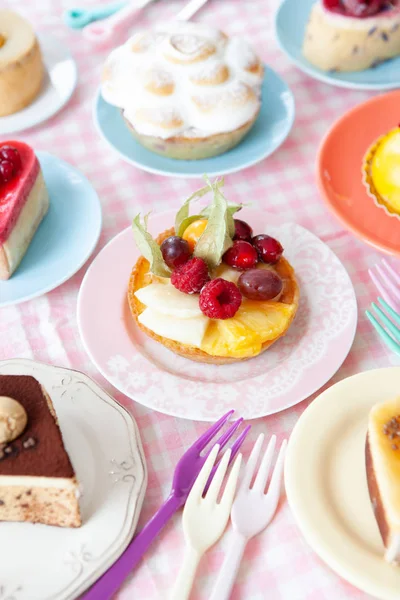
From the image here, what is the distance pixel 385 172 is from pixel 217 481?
0.91m

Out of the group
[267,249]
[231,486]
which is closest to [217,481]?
[231,486]

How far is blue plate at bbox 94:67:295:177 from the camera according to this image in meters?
1.69

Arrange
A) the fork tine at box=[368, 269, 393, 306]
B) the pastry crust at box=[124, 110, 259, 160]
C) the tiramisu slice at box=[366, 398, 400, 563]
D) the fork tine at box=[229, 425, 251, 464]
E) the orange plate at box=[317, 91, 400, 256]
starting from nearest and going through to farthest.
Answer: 1. the tiramisu slice at box=[366, 398, 400, 563]
2. the fork tine at box=[229, 425, 251, 464]
3. the fork tine at box=[368, 269, 393, 306]
4. the orange plate at box=[317, 91, 400, 256]
5. the pastry crust at box=[124, 110, 259, 160]

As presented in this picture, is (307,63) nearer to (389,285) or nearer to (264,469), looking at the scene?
(389,285)

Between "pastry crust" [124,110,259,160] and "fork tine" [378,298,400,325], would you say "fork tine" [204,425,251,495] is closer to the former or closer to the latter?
"fork tine" [378,298,400,325]

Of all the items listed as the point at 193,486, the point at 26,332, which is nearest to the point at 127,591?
the point at 193,486

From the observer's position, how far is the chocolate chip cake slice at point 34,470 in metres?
1.02

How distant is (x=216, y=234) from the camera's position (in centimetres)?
127

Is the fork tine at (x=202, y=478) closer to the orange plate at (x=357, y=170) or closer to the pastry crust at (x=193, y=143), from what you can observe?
the orange plate at (x=357, y=170)

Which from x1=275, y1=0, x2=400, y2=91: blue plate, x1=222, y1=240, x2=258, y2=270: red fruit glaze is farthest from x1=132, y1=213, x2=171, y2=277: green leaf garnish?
x1=275, y1=0, x2=400, y2=91: blue plate

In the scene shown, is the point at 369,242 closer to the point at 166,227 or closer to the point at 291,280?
the point at 291,280

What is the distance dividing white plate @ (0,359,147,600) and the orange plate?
0.72 meters

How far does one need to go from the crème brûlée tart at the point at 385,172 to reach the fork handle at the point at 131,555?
0.91 m

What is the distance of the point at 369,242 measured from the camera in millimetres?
1463
